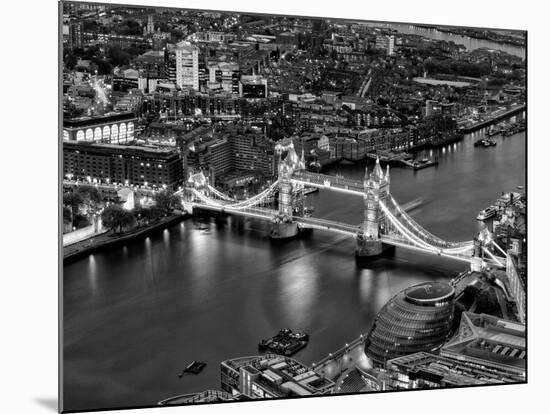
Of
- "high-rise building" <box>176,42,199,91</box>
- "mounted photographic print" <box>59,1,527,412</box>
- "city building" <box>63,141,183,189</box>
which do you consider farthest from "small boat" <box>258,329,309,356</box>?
"high-rise building" <box>176,42,199,91</box>

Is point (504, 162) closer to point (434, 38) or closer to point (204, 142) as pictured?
point (434, 38)

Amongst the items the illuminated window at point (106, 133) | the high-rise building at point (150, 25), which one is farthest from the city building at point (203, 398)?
the high-rise building at point (150, 25)

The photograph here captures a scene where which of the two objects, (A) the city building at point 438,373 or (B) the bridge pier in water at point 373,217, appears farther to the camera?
(B) the bridge pier in water at point 373,217

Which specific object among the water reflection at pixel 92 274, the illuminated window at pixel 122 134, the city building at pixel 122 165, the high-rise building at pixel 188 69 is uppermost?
the high-rise building at pixel 188 69

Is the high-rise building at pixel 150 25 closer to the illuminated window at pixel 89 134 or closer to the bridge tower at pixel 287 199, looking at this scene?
the illuminated window at pixel 89 134

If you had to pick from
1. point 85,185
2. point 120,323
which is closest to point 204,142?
point 85,185

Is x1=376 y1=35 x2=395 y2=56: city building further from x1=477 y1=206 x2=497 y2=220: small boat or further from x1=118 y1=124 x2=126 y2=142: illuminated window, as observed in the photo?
x1=118 y1=124 x2=126 y2=142: illuminated window

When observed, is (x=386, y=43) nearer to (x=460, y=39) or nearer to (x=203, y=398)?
(x=460, y=39)
